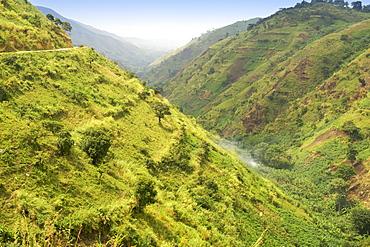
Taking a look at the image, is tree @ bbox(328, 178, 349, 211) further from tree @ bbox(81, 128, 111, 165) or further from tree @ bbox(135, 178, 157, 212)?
tree @ bbox(81, 128, 111, 165)

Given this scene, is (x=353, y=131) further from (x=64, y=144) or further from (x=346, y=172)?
(x=64, y=144)

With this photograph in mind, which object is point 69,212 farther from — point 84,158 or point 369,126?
point 369,126

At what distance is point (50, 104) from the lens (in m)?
29.6

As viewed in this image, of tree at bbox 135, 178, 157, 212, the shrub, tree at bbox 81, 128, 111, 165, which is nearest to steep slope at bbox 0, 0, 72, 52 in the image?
the shrub

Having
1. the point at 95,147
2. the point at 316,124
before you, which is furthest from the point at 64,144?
the point at 316,124

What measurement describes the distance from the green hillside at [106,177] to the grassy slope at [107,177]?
12cm

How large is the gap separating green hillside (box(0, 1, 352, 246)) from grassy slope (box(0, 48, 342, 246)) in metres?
0.12

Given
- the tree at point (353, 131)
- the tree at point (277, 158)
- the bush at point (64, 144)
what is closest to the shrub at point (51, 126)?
the bush at point (64, 144)

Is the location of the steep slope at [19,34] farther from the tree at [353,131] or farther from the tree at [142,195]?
the tree at [353,131]

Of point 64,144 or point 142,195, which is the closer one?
point 142,195

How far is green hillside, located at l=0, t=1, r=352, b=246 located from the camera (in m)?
13.9

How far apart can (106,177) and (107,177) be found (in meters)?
0.16

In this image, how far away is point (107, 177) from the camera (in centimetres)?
2169

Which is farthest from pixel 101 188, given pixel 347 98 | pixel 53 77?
pixel 347 98
